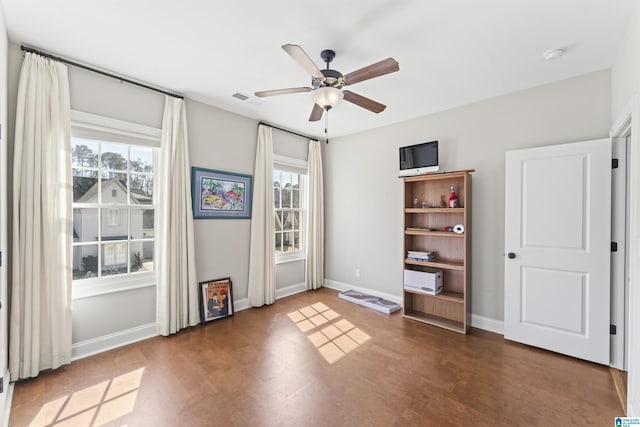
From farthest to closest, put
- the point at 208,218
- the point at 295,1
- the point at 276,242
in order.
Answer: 1. the point at 276,242
2. the point at 208,218
3. the point at 295,1

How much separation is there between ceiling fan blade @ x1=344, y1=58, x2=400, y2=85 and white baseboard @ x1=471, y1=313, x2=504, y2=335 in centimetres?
302

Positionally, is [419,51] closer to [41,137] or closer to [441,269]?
[441,269]

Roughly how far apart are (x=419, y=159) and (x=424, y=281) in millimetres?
1598

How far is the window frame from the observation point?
8.57ft

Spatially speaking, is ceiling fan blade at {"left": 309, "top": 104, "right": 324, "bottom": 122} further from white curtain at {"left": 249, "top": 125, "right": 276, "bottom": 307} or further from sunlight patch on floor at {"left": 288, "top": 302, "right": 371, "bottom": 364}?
sunlight patch on floor at {"left": 288, "top": 302, "right": 371, "bottom": 364}

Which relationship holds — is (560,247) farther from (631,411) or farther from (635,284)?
(631,411)

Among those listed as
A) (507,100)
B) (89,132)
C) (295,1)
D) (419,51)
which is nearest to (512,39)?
(419,51)

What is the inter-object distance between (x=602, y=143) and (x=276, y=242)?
4.02 metres

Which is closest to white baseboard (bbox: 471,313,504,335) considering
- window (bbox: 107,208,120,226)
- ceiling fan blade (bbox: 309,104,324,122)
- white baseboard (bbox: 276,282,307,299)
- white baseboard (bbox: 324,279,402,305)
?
white baseboard (bbox: 324,279,402,305)

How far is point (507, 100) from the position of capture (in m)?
3.19

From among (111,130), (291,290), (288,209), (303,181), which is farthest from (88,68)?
(291,290)

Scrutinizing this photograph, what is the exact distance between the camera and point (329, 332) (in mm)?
3201

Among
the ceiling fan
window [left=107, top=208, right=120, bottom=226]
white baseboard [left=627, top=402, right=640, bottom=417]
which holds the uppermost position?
the ceiling fan

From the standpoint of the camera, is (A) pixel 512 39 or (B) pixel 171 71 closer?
(A) pixel 512 39
